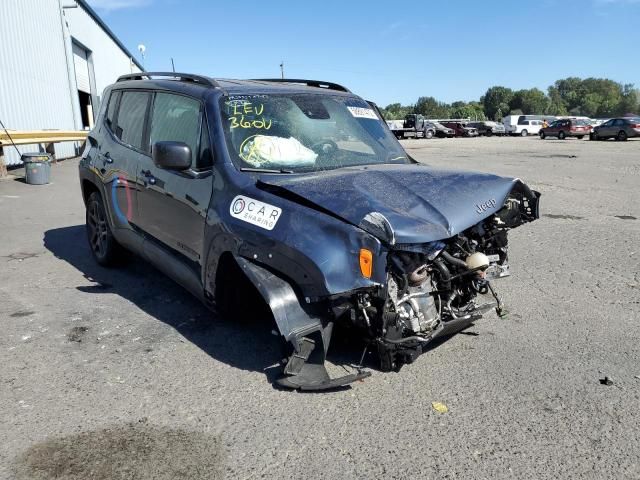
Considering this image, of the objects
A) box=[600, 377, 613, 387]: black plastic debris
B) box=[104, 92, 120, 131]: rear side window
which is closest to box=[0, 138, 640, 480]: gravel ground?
box=[600, 377, 613, 387]: black plastic debris

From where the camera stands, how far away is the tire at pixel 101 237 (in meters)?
5.83

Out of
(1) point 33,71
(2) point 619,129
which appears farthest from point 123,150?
(2) point 619,129

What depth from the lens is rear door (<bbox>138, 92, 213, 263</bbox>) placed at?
3988mm

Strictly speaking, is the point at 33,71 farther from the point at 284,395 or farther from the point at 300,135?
the point at 284,395

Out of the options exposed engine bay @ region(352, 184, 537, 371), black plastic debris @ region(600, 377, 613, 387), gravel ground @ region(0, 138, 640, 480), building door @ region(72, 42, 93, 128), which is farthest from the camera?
building door @ region(72, 42, 93, 128)

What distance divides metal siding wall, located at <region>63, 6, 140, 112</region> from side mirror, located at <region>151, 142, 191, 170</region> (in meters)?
20.7

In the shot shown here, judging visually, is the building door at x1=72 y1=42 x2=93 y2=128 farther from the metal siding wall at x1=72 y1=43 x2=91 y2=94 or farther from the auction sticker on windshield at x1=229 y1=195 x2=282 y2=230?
the auction sticker on windshield at x1=229 y1=195 x2=282 y2=230

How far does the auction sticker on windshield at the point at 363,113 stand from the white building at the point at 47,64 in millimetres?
14468

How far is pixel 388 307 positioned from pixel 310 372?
621mm

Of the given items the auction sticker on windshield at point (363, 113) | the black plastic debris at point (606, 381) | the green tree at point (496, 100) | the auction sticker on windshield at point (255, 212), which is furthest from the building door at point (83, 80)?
the green tree at point (496, 100)

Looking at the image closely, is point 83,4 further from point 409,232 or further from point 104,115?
point 409,232

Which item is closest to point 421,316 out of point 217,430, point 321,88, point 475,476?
point 475,476

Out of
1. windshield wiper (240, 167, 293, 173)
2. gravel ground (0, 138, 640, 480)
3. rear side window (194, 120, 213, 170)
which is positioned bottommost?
gravel ground (0, 138, 640, 480)

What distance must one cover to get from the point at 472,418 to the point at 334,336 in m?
1.18
